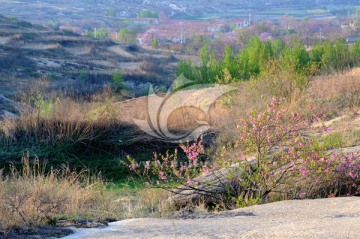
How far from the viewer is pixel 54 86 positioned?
108 feet

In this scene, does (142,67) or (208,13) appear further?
(208,13)

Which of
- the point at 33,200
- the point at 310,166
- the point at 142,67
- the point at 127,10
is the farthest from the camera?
the point at 127,10

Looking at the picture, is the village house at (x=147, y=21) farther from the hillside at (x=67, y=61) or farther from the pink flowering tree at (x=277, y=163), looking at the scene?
the pink flowering tree at (x=277, y=163)

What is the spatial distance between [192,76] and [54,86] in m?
9.75

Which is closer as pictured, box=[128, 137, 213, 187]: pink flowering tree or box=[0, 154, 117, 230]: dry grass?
box=[0, 154, 117, 230]: dry grass

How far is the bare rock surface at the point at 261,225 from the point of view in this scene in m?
5.19

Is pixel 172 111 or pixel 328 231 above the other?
pixel 328 231

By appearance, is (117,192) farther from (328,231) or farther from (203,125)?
(328,231)

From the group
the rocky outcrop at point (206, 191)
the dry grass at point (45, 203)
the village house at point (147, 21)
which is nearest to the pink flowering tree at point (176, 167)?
the rocky outcrop at point (206, 191)

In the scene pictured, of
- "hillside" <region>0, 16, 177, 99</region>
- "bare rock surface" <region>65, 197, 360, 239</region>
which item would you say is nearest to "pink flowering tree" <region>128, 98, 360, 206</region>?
"bare rock surface" <region>65, 197, 360, 239</region>

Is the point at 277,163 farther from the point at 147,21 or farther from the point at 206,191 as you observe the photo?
the point at 147,21

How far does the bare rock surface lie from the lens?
519cm

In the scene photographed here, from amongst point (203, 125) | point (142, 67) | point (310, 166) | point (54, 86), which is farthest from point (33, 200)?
point (142, 67)

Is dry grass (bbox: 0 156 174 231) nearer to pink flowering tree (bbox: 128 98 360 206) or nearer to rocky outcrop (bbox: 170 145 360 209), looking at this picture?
rocky outcrop (bbox: 170 145 360 209)
